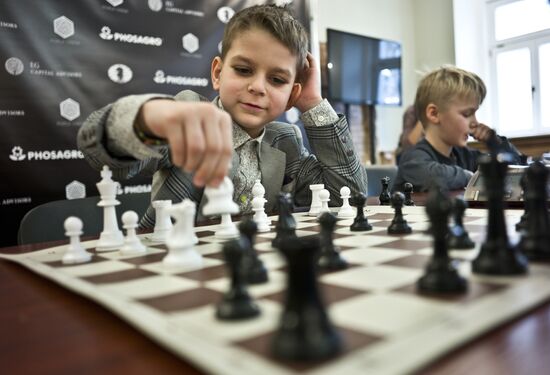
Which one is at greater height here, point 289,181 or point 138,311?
point 289,181

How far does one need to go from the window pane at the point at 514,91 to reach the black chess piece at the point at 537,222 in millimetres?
4880

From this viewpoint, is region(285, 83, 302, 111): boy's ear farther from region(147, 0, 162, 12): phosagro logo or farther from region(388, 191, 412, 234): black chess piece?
region(147, 0, 162, 12): phosagro logo

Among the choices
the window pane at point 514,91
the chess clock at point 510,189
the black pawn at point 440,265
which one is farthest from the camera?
the window pane at point 514,91

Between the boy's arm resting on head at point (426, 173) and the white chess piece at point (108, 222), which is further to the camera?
the boy's arm resting on head at point (426, 173)

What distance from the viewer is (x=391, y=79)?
16.8 feet

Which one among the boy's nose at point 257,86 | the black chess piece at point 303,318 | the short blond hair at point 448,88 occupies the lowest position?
the black chess piece at point 303,318

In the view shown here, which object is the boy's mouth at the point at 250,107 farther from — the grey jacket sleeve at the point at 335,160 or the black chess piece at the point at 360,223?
the black chess piece at the point at 360,223

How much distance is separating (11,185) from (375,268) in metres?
2.34

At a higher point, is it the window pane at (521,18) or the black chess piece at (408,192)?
the window pane at (521,18)

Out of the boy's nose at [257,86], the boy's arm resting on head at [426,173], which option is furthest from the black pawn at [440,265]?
the boy's arm resting on head at [426,173]

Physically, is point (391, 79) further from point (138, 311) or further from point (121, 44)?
point (138, 311)

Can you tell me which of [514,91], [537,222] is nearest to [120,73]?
[537,222]

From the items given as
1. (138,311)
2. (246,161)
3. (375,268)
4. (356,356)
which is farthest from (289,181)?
(356,356)

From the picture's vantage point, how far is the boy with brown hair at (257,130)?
3.48 ft
